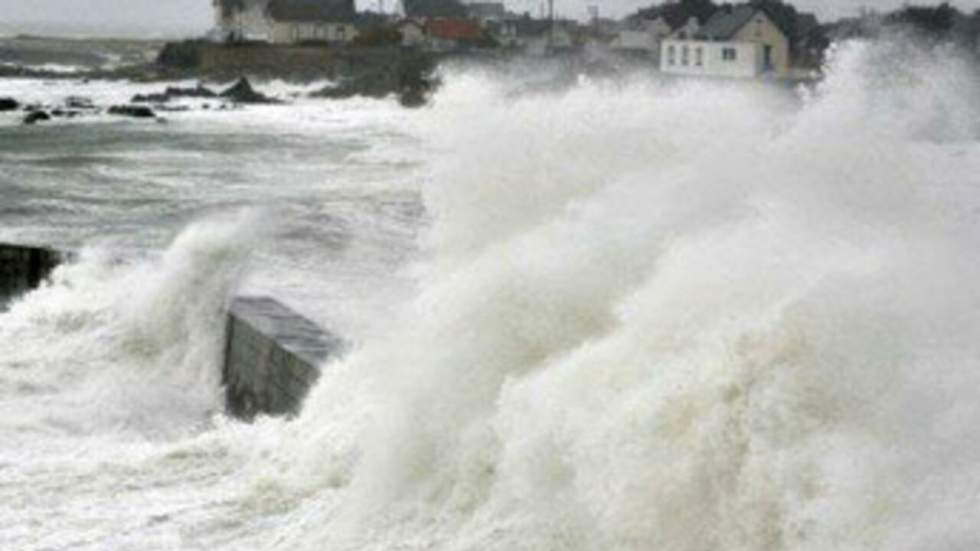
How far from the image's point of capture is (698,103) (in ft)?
33.0

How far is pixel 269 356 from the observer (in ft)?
35.7

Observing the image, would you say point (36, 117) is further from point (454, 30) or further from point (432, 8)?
point (432, 8)

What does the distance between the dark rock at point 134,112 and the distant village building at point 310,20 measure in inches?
1712

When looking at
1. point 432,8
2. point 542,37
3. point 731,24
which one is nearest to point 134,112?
point 731,24

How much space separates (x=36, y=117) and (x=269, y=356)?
3749cm

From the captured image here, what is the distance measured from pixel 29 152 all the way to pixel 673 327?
30805 mm

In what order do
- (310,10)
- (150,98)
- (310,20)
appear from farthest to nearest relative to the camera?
1. (310,10)
2. (310,20)
3. (150,98)

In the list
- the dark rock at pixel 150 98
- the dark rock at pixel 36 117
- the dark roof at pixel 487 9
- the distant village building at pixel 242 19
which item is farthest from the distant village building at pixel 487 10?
the dark rock at pixel 36 117

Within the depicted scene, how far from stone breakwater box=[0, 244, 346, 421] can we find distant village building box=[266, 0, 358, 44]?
83556 millimetres

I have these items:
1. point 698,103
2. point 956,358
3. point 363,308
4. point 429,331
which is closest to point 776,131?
point 698,103

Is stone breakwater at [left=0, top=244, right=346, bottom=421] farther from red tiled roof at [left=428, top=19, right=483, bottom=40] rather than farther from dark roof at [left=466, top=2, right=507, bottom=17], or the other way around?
dark roof at [left=466, top=2, right=507, bottom=17]

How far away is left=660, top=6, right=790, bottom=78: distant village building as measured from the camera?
51031 millimetres

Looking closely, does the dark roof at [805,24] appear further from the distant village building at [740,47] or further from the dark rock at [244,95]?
the dark rock at [244,95]

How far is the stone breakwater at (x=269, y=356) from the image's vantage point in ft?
33.0
